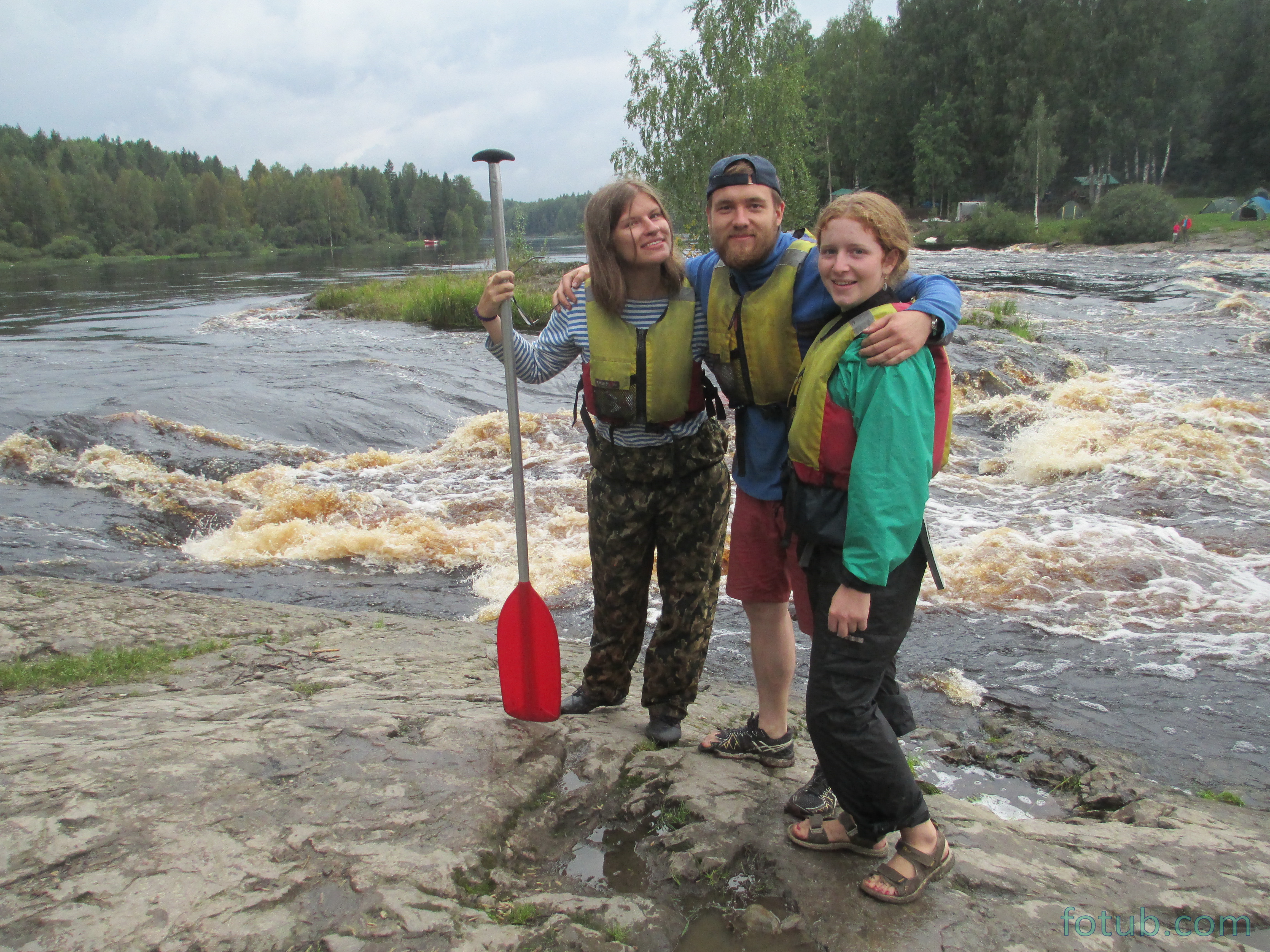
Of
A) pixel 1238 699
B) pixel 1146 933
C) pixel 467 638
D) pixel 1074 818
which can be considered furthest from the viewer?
pixel 467 638

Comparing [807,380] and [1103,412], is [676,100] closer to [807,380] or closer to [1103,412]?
[1103,412]

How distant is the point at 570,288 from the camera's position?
9.66ft

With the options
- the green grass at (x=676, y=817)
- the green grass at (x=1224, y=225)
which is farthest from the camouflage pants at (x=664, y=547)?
the green grass at (x=1224, y=225)

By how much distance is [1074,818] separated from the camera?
3113 mm

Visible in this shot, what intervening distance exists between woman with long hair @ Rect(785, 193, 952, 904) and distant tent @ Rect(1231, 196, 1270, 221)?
4460cm

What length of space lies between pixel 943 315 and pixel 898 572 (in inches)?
26.4

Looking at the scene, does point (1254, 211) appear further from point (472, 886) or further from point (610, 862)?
point (472, 886)

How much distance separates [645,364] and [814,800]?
57.5 inches

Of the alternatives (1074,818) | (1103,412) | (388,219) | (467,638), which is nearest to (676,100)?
(1103,412)

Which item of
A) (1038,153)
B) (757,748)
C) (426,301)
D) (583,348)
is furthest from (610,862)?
(1038,153)

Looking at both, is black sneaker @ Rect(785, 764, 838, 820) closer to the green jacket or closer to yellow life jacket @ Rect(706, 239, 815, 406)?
the green jacket

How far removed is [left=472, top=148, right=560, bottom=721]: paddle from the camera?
10.0 feet

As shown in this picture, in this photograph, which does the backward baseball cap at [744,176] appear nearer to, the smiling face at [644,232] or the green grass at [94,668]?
the smiling face at [644,232]

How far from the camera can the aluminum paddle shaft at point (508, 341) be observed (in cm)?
301
